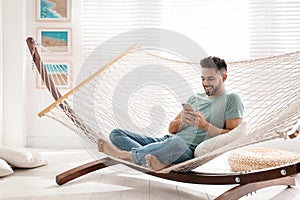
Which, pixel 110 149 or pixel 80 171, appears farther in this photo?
pixel 80 171

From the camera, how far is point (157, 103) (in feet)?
11.0

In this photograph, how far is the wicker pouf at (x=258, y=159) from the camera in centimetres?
310

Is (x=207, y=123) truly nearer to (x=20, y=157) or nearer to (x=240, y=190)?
(x=240, y=190)

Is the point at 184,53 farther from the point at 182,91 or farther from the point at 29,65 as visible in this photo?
the point at 29,65

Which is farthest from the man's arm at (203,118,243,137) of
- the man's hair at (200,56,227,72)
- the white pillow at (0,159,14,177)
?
the white pillow at (0,159,14,177)

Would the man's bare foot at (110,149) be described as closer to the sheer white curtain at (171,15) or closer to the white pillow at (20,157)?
the white pillow at (20,157)

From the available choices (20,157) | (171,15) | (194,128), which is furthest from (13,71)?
(194,128)

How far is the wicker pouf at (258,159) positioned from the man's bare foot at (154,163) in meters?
0.80

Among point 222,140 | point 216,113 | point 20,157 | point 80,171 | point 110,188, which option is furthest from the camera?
point 20,157

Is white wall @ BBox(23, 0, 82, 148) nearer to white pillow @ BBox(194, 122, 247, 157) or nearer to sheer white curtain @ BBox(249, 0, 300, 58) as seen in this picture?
sheer white curtain @ BBox(249, 0, 300, 58)

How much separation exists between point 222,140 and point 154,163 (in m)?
0.38

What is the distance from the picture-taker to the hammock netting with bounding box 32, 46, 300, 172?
2375mm

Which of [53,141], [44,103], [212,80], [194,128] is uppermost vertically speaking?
[212,80]

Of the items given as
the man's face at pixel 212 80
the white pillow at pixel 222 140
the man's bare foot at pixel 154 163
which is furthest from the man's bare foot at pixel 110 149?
the man's face at pixel 212 80
